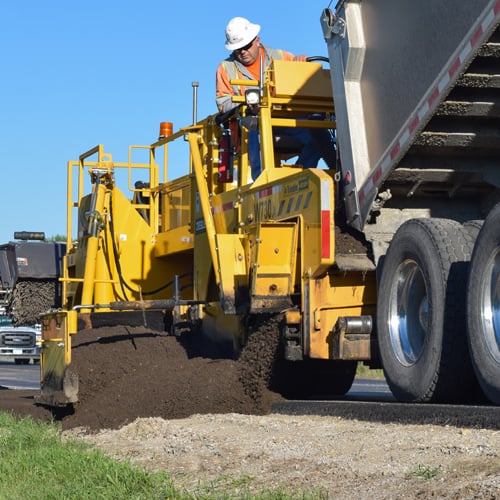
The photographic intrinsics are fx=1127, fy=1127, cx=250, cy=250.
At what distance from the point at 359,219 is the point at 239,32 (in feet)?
9.11

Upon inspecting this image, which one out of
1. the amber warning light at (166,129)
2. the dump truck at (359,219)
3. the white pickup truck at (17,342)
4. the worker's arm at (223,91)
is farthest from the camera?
the white pickup truck at (17,342)

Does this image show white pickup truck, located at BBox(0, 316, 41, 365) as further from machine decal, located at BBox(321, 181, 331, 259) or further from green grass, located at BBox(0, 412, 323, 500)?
machine decal, located at BBox(321, 181, 331, 259)

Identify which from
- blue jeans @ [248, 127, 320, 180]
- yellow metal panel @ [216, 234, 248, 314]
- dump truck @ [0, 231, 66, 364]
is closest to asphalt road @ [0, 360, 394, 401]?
dump truck @ [0, 231, 66, 364]

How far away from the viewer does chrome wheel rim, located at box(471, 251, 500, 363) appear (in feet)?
21.8

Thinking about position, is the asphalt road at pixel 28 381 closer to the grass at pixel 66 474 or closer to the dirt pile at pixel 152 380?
the dirt pile at pixel 152 380

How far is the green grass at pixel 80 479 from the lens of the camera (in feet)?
18.4

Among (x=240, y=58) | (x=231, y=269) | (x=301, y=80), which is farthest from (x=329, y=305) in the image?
(x=240, y=58)

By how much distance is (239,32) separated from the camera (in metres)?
10.2

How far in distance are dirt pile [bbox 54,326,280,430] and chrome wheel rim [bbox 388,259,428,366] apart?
1.49m

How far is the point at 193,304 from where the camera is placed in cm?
1037

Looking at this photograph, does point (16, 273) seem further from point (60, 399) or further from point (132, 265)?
point (60, 399)

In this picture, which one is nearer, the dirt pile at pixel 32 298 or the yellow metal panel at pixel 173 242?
the yellow metal panel at pixel 173 242

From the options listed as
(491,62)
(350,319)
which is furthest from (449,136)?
(350,319)

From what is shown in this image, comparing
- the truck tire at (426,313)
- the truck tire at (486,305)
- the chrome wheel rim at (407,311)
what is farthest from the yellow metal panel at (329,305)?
the truck tire at (486,305)
